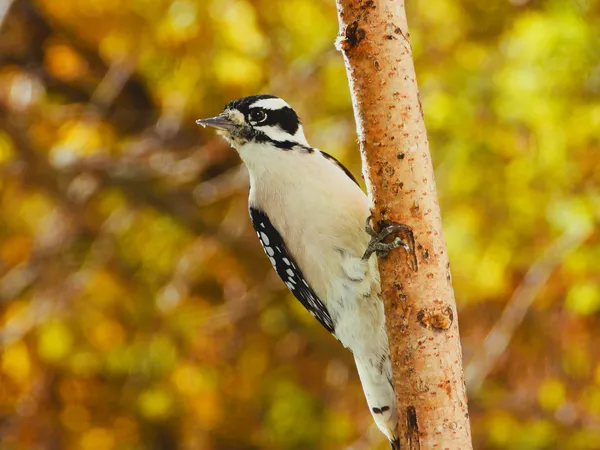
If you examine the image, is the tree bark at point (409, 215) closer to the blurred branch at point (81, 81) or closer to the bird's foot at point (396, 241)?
the bird's foot at point (396, 241)

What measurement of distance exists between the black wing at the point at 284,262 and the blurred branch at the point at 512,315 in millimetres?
2929

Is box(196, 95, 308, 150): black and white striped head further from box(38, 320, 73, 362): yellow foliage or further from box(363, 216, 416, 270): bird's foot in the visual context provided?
box(38, 320, 73, 362): yellow foliage

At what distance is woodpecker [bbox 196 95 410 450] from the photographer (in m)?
3.50

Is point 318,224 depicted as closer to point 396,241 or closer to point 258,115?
point 258,115

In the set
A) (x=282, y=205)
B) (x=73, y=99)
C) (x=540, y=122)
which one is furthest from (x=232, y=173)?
(x=282, y=205)

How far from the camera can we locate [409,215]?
2479 mm

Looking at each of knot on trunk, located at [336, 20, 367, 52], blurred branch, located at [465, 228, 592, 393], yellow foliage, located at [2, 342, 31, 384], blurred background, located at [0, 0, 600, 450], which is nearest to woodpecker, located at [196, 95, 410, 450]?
knot on trunk, located at [336, 20, 367, 52]

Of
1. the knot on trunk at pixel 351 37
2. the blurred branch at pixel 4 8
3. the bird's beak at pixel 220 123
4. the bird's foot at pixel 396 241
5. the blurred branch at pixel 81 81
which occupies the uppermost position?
the blurred branch at pixel 81 81

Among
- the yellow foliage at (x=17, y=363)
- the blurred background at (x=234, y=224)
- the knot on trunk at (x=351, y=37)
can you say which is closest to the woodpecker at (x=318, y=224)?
the knot on trunk at (x=351, y=37)

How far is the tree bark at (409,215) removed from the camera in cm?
244

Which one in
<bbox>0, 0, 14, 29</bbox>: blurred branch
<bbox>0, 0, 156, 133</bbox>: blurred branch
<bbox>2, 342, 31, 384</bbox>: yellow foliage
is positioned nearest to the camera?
<bbox>0, 0, 14, 29</bbox>: blurred branch

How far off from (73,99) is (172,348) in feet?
9.64

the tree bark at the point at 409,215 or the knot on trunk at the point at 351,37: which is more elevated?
the knot on trunk at the point at 351,37

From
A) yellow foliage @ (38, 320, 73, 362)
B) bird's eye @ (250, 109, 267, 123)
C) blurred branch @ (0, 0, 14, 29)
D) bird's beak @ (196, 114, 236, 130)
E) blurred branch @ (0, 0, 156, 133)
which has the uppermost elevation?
blurred branch @ (0, 0, 156, 133)
